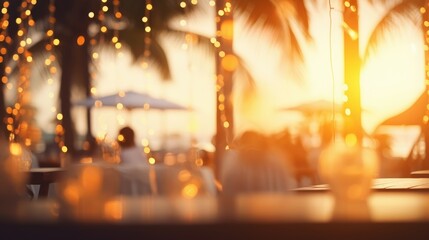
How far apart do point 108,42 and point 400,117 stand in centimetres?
769

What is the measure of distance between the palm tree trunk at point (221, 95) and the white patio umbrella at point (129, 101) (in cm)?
806

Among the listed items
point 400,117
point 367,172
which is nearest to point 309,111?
point 400,117

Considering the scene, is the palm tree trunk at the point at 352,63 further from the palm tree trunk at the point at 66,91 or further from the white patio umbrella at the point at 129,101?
the palm tree trunk at the point at 66,91

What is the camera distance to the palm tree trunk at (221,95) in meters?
10.1

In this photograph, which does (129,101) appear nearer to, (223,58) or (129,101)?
(129,101)

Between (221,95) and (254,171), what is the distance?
11.8ft

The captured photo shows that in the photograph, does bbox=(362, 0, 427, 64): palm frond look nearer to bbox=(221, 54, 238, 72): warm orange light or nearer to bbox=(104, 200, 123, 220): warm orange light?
bbox=(221, 54, 238, 72): warm orange light

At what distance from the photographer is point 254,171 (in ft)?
22.6

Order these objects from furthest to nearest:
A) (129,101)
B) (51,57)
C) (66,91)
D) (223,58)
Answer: (51,57)
(66,91)
(129,101)
(223,58)

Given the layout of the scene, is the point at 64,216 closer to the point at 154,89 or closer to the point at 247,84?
the point at 247,84

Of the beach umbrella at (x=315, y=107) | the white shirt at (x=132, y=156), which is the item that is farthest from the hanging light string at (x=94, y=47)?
the white shirt at (x=132, y=156)

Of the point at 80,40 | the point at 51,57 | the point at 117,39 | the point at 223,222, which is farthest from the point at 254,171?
the point at 51,57

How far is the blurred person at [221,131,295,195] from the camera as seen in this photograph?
6805mm

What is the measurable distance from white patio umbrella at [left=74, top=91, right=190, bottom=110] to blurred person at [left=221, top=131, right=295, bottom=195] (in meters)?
11.8
